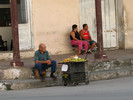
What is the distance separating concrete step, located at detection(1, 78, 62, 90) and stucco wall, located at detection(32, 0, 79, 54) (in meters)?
4.02

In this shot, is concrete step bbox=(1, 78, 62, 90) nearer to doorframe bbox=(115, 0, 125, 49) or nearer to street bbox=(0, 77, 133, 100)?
street bbox=(0, 77, 133, 100)

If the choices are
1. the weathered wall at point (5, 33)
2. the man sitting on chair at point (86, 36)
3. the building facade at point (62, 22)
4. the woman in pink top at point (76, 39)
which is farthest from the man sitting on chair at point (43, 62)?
the weathered wall at point (5, 33)

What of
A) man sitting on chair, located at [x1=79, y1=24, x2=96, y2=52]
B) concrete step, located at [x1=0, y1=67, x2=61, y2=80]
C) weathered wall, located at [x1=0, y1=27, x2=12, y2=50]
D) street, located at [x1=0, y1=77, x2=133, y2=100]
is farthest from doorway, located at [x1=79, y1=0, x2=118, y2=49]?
street, located at [x1=0, y1=77, x2=133, y2=100]

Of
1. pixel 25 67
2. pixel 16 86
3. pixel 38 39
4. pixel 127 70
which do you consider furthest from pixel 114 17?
pixel 16 86

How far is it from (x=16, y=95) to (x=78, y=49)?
22.0 ft

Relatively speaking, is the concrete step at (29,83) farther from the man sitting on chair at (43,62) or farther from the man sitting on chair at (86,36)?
the man sitting on chair at (86,36)

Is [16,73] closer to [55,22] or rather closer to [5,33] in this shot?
[55,22]

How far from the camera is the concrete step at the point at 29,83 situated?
35.7ft

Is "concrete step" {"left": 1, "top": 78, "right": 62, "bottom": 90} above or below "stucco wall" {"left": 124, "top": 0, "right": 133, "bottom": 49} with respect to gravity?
below

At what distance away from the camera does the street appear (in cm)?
882

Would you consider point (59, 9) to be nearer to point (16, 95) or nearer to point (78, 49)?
point (78, 49)

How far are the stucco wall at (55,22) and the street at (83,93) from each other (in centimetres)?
455

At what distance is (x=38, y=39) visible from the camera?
1538cm

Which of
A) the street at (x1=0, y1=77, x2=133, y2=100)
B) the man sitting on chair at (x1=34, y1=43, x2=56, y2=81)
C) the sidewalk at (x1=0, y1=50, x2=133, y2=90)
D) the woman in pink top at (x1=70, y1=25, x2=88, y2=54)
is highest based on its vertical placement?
the woman in pink top at (x1=70, y1=25, x2=88, y2=54)
